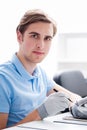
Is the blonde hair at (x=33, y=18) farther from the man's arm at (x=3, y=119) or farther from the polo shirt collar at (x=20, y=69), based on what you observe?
the man's arm at (x=3, y=119)

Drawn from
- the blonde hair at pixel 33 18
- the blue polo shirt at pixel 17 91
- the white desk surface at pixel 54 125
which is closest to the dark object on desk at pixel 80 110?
the white desk surface at pixel 54 125

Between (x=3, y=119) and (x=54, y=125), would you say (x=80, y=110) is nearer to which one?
(x=54, y=125)

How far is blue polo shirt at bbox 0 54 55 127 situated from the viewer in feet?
5.20

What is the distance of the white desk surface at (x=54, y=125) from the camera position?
1.24 m

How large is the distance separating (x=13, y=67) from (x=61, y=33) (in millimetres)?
1575

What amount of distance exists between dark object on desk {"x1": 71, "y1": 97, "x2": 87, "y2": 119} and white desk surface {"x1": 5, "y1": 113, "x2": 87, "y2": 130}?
0.17 ft

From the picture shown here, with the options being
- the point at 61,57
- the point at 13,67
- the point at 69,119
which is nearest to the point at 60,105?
the point at 69,119

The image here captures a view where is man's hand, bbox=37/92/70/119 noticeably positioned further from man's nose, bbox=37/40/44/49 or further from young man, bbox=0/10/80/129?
man's nose, bbox=37/40/44/49

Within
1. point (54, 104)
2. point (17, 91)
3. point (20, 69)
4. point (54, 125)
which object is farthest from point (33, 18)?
point (54, 125)

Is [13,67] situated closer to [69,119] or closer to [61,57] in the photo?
[69,119]

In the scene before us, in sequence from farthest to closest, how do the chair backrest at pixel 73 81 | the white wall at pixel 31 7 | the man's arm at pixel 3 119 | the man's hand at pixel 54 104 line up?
the white wall at pixel 31 7
the chair backrest at pixel 73 81
the man's arm at pixel 3 119
the man's hand at pixel 54 104

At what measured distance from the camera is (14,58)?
1770mm

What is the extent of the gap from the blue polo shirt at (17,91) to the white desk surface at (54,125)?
260mm

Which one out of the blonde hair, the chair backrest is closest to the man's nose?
the blonde hair
